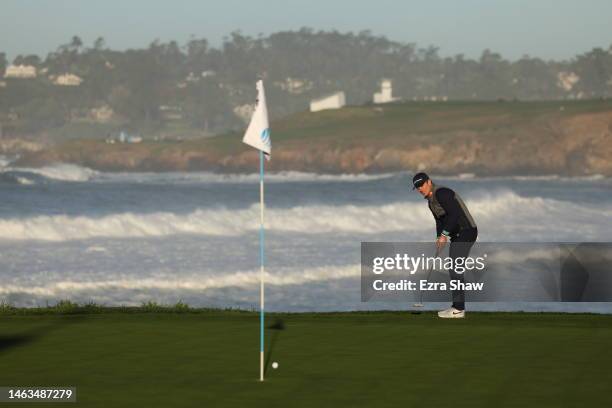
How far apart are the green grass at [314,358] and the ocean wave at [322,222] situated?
34608 mm

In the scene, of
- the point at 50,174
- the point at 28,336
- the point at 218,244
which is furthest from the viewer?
the point at 50,174

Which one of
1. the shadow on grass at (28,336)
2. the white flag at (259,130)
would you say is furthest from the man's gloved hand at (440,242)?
the white flag at (259,130)

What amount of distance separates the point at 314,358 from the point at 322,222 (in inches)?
1780

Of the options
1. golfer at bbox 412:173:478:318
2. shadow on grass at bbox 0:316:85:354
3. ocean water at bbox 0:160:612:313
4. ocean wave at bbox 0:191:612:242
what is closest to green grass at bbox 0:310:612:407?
shadow on grass at bbox 0:316:85:354

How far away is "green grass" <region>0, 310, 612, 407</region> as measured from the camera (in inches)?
468

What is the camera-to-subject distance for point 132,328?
16.6 metres

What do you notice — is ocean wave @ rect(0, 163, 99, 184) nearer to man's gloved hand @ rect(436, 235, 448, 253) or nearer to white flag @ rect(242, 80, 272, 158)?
man's gloved hand @ rect(436, 235, 448, 253)

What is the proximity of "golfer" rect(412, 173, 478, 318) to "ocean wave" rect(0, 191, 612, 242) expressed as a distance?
34.2 meters

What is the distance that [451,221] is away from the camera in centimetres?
1795

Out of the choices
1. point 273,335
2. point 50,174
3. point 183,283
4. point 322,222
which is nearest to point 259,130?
point 273,335

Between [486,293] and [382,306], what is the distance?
2779 millimetres

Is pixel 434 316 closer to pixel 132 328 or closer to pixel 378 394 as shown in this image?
pixel 132 328

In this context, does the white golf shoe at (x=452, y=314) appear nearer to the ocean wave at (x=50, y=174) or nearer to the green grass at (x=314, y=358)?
the green grass at (x=314, y=358)

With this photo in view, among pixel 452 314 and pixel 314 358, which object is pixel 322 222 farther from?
pixel 314 358
